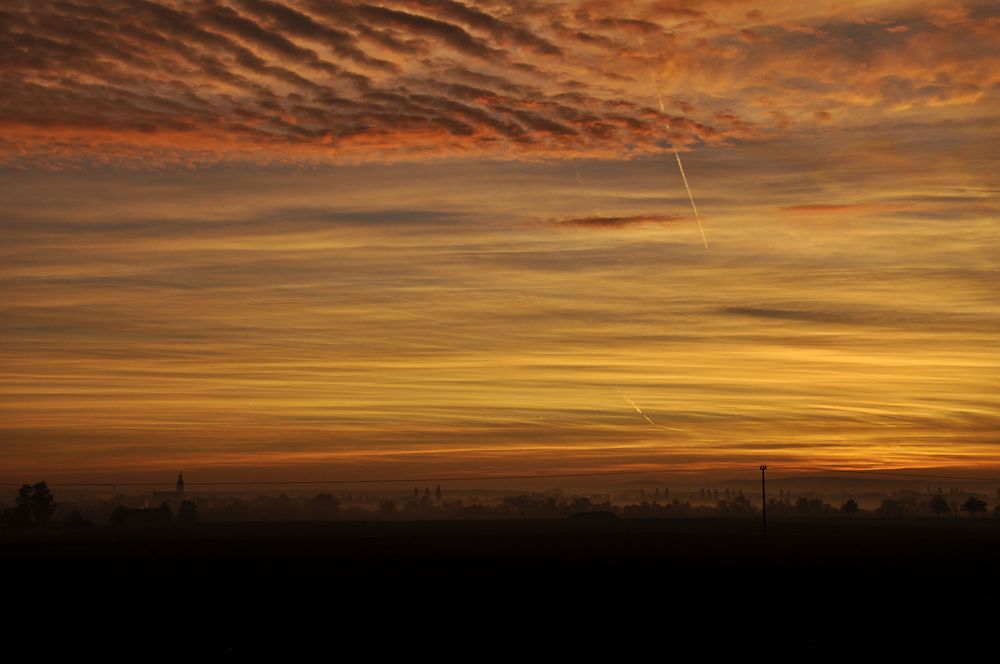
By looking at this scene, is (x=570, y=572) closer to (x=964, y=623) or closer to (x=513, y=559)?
(x=513, y=559)

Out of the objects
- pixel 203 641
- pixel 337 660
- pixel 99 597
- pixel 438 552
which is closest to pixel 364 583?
pixel 99 597

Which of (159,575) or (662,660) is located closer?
(662,660)

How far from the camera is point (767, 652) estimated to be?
124 feet

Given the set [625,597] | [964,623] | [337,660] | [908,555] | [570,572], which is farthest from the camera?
[908,555]

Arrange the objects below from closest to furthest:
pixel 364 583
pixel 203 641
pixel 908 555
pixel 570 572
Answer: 1. pixel 203 641
2. pixel 364 583
3. pixel 570 572
4. pixel 908 555

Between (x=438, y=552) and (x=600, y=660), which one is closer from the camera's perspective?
(x=600, y=660)

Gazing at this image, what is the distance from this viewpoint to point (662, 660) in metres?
36.6

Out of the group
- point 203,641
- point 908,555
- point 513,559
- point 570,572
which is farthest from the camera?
point 908,555

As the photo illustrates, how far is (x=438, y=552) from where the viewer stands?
118 m

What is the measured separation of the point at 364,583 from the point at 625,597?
18.7 metres

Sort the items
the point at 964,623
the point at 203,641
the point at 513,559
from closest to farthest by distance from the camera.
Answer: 1. the point at 203,641
2. the point at 964,623
3. the point at 513,559

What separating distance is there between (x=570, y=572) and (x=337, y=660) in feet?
145

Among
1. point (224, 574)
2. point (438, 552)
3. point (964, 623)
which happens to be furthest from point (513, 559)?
point (964, 623)

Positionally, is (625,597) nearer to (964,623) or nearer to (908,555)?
(964,623)
